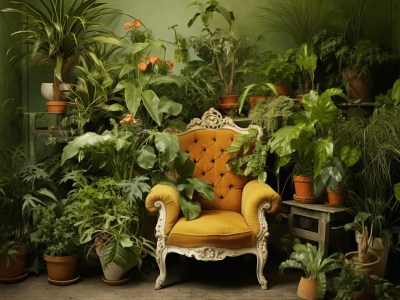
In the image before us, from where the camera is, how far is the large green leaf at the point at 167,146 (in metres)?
3.62

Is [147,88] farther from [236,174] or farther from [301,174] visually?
[301,174]

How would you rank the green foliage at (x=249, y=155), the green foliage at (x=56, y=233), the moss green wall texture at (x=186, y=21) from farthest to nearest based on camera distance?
the moss green wall texture at (x=186, y=21)
the green foliage at (x=249, y=155)
the green foliage at (x=56, y=233)

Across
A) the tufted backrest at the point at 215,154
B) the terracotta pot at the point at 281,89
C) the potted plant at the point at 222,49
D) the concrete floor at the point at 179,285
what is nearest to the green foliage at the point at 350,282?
the concrete floor at the point at 179,285

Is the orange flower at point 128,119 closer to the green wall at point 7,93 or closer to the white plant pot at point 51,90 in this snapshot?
the white plant pot at point 51,90

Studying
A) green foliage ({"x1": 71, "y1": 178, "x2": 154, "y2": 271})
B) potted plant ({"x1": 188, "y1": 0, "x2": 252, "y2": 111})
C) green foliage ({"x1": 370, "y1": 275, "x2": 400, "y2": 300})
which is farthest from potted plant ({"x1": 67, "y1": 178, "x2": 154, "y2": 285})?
green foliage ({"x1": 370, "y1": 275, "x2": 400, "y2": 300})

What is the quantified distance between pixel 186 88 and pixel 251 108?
60 cm

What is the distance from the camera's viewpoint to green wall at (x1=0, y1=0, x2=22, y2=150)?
13.6 ft

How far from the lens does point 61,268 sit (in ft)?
12.0

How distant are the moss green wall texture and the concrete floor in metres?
1.66

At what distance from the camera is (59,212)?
3.85 metres

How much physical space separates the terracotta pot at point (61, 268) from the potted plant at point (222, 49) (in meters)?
1.83

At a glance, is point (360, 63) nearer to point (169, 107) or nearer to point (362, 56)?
point (362, 56)

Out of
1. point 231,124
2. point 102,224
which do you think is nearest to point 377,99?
point 231,124

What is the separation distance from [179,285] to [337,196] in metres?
1.34
